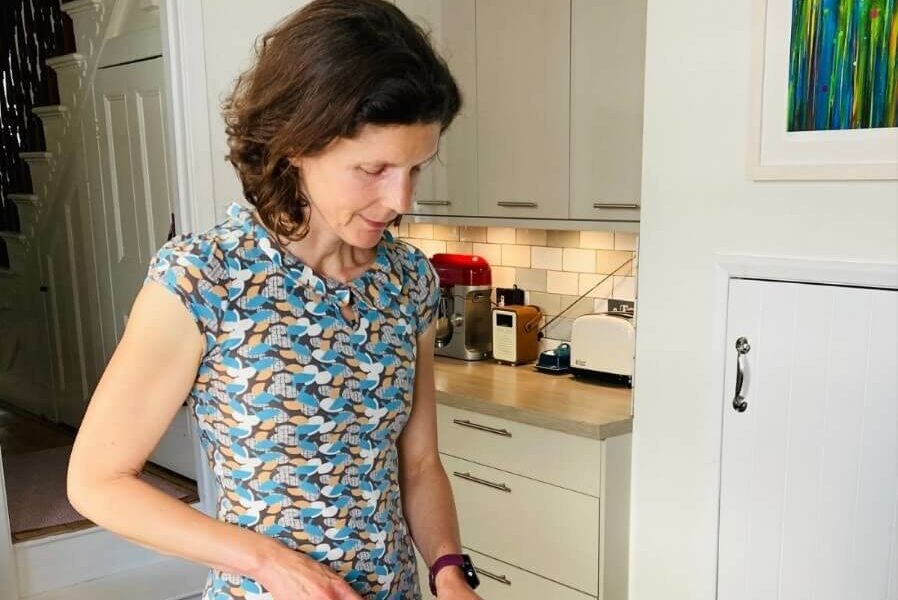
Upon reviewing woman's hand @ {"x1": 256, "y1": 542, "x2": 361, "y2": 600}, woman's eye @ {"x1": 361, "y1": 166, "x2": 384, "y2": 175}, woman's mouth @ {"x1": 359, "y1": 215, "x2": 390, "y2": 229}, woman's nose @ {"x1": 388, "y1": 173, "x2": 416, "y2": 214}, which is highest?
woman's eye @ {"x1": 361, "y1": 166, "x2": 384, "y2": 175}

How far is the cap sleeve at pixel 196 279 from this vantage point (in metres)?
1.00

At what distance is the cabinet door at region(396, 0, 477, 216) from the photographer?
3.15m

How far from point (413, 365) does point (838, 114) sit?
126 centimetres

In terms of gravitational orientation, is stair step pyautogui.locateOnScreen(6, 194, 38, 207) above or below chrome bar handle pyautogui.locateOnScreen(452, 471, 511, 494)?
above

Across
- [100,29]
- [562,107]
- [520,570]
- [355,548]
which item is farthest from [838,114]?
[100,29]

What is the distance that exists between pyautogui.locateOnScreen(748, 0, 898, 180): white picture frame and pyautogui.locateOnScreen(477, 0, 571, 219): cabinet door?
2.82 ft

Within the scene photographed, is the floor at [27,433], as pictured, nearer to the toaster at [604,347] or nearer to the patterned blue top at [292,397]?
the toaster at [604,347]

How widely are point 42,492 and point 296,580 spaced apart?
2734mm

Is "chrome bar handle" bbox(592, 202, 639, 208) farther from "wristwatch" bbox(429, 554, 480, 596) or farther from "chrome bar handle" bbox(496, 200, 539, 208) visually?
"wristwatch" bbox(429, 554, 480, 596)

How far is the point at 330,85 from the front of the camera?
39.1 inches

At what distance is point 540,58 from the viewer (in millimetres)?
2887

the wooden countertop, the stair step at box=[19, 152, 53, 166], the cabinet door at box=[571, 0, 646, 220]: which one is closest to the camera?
the wooden countertop

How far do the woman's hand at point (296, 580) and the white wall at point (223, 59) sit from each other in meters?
1.79

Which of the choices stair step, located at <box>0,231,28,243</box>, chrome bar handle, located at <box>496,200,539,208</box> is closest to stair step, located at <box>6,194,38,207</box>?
stair step, located at <box>0,231,28,243</box>
